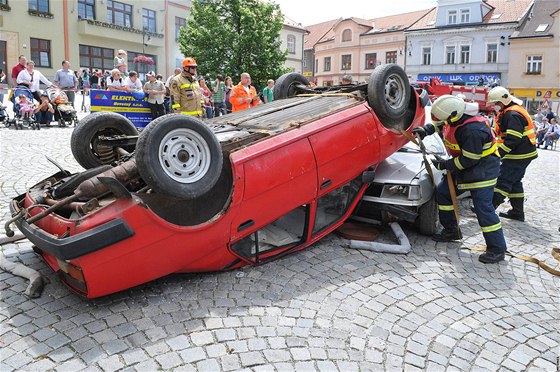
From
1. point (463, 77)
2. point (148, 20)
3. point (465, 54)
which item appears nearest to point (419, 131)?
point (148, 20)

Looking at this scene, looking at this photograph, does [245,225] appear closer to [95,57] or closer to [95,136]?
[95,136]

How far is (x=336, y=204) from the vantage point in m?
4.93

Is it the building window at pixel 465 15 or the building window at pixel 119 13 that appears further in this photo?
the building window at pixel 465 15

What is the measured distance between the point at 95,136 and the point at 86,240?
1612 millimetres

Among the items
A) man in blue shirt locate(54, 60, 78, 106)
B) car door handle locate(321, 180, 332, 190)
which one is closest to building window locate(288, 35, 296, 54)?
man in blue shirt locate(54, 60, 78, 106)

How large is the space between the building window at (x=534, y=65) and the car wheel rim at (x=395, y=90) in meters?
37.5

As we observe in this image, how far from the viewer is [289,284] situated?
3.81 meters

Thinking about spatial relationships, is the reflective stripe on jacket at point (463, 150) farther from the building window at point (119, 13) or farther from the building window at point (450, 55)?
the building window at point (450, 55)

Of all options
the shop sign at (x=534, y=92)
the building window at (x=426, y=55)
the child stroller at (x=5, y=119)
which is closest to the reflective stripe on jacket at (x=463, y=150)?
the child stroller at (x=5, y=119)

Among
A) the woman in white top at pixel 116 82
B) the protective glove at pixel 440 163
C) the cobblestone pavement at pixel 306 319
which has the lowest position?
the cobblestone pavement at pixel 306 319

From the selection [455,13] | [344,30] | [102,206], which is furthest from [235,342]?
[344,30]

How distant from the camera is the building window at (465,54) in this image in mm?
41156

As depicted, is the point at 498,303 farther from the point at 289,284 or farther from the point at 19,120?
the point at 19,120

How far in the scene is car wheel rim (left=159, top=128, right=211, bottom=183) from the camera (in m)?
3.29
